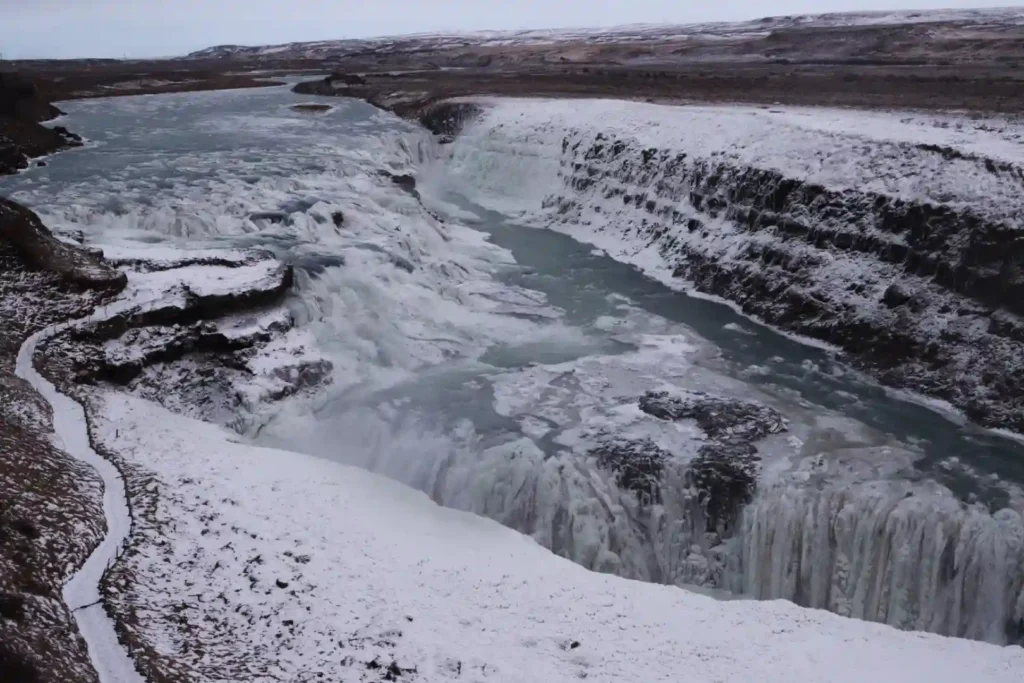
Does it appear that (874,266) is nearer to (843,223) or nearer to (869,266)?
(869,266)

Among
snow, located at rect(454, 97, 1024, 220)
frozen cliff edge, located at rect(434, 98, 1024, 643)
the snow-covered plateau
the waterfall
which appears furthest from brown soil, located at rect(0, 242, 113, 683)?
snow, located at rect(454, 97, 1024, 220)

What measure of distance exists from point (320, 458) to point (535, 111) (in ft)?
89.1

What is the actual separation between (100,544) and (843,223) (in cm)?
1830

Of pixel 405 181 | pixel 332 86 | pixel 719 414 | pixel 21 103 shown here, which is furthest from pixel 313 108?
pixel 719 414

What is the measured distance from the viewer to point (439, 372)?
18391 millimetres

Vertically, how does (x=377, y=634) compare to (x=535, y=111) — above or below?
below

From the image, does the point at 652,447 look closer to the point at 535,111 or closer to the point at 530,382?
the point at 530,382

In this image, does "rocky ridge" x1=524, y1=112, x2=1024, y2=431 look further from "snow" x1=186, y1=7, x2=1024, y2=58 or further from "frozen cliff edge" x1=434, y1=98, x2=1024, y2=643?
"snow" x1=186, y1=7, x2=1024, y2=58

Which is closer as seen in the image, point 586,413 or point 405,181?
point 586,413

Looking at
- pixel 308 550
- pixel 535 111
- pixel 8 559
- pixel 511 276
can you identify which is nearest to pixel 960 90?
pixel 535 111

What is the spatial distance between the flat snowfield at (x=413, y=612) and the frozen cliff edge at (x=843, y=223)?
26.0ft

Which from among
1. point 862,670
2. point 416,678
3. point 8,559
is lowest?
point 862,670

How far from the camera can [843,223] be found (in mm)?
20656

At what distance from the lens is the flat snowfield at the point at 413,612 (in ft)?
28.3
